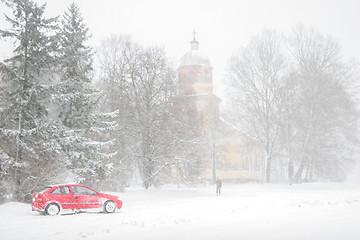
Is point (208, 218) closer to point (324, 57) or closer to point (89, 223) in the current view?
point (89, 223)

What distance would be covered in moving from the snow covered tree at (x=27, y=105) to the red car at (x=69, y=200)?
3485mm

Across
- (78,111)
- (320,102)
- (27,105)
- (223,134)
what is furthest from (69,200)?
(223,134)

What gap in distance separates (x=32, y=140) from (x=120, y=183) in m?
11.2

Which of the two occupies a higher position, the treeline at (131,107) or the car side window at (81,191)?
the treeline at (131,107)

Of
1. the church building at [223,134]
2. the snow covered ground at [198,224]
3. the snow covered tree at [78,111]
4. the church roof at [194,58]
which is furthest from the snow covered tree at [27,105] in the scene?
the church roof at [194,58]

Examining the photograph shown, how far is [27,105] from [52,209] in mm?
6302

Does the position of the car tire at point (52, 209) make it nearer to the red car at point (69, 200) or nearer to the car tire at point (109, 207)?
the red car at point (69, 200)

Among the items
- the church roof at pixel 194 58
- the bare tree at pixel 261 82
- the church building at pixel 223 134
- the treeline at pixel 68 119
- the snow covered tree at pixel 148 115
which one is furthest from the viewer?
the church roof at pixel 194 58

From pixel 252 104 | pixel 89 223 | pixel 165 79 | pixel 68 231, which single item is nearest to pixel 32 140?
pixel 89 223

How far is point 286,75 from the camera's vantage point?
41.5m

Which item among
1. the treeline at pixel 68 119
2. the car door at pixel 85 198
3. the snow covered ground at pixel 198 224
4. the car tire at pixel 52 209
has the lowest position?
the snow covered ground at pixel 198 224

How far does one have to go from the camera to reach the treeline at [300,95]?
131ft

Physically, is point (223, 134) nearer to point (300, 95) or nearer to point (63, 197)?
point (300, 95)

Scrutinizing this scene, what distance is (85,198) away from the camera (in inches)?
Answer: 688
